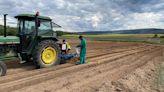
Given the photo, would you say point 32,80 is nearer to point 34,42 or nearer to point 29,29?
point 34,42

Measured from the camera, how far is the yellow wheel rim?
38.2 feet

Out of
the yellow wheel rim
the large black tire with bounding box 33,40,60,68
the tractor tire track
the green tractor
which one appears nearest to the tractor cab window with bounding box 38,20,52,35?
the green tractor

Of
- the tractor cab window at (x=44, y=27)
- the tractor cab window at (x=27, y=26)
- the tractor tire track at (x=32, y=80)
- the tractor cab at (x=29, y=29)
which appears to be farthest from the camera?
the tractor cab window at (x=44, y=27)

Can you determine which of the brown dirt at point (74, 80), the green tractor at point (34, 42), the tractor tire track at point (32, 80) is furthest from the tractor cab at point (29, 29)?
the tractor tire track at point (32, 80)

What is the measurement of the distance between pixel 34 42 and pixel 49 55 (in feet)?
2.91

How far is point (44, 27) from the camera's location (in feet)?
→ 39.1

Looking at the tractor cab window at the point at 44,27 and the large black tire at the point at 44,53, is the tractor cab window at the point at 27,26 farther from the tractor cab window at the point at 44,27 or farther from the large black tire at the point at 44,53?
the large black tire at the point at 44,53

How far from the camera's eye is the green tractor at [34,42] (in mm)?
11188

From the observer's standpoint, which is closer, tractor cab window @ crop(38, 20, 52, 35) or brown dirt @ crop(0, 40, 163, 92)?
brown dirt @ crop(0, 40, 163, 92)

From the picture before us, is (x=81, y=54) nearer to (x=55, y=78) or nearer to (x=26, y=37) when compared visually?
(x=26, y=37)

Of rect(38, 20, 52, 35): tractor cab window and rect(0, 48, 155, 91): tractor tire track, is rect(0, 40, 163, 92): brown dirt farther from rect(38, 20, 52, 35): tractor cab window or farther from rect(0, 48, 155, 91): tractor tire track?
rect(38, 20, 52, 35): tractor cab window

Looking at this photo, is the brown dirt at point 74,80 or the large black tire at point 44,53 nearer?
the brown dirt at point 74,80

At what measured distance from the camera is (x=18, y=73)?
10.5m

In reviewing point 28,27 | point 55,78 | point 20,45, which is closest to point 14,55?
point 20,45
